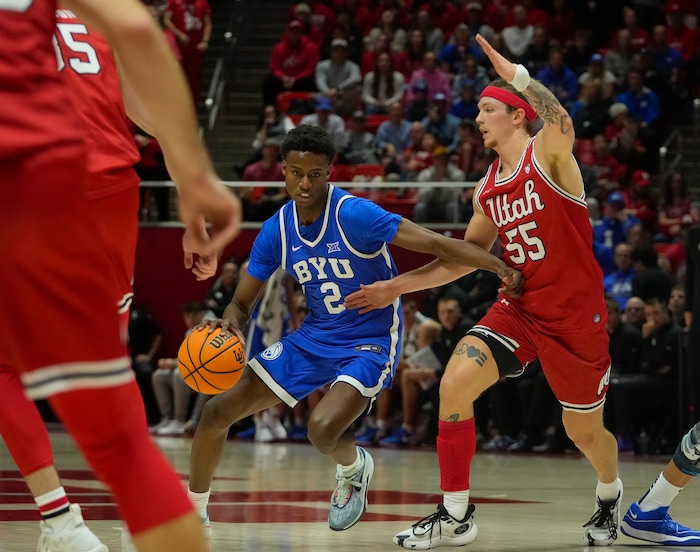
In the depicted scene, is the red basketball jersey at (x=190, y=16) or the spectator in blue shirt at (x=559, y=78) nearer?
the spectator in blue shirt at (x=559, y=78)

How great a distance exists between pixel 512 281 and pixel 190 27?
42.7 ft

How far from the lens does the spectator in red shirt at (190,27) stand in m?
17.9

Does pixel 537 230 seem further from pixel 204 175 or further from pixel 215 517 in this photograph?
pixel 204 175

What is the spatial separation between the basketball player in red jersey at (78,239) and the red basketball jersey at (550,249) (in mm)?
3847

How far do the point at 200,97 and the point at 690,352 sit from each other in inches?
488

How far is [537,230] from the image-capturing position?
6.08 meters

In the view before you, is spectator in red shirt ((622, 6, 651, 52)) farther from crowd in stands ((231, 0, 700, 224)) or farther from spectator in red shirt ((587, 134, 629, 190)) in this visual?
spectator in red shirt ((587, 134, 629, 190))

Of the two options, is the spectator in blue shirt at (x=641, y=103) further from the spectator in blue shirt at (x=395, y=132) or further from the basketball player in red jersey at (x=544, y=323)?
the basketball player in red jersey at (x=544, y=323)

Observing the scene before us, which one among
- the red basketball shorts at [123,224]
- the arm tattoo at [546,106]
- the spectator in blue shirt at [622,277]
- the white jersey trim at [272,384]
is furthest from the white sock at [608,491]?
the spectator in blue shirt at [622,277]

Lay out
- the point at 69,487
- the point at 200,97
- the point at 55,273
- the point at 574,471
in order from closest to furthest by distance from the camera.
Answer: the point at 55,273, the point at 69,487, the point at 574,471, the point at 200,97

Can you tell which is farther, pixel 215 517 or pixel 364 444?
pixel 364 444

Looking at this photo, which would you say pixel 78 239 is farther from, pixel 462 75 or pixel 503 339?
pixel 462 75

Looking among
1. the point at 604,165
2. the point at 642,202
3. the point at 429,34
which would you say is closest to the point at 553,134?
the point at 642,202

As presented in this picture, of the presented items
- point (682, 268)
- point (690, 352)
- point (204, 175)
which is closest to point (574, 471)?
point (690, 352)
